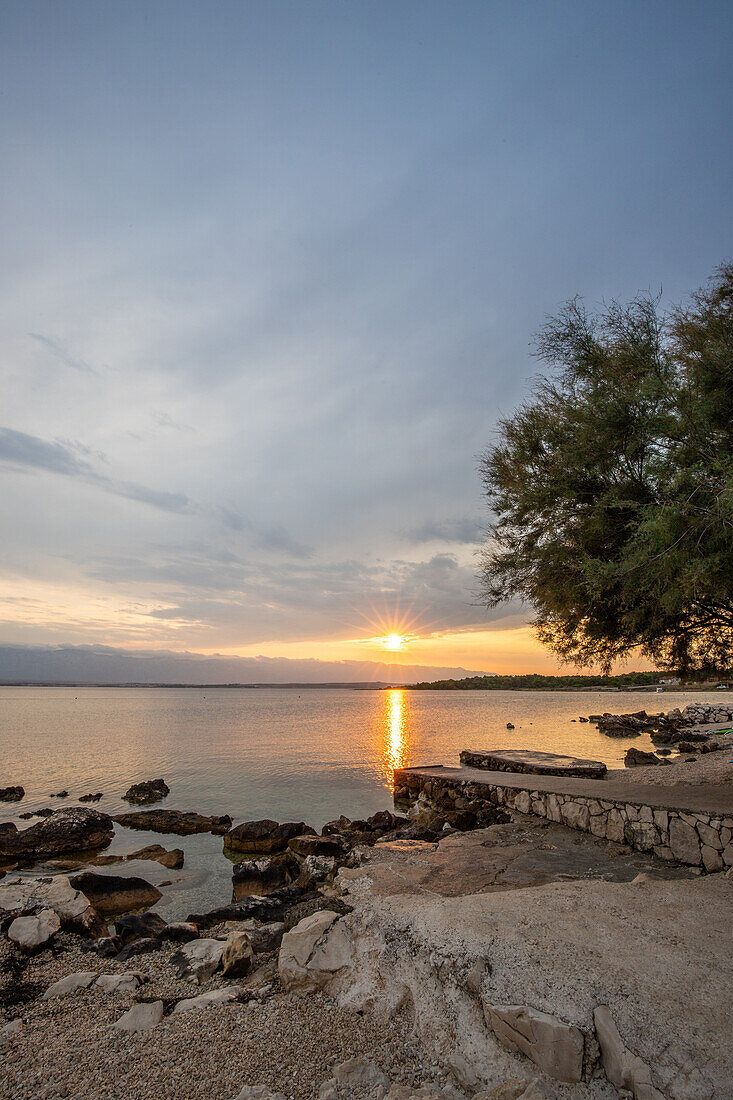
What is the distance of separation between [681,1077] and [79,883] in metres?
9.60

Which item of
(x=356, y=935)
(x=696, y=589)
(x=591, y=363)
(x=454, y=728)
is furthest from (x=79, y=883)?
(x=454, y=728)

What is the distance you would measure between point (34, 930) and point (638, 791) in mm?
11579

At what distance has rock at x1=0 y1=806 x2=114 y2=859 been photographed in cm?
1301

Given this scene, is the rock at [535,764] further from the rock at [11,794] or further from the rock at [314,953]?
the rock at [11,794]

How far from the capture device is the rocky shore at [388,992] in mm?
3941

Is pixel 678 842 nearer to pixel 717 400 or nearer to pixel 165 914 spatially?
pixel 717 400

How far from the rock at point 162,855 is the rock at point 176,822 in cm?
188

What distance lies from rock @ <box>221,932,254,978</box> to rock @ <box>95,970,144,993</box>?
961 mm

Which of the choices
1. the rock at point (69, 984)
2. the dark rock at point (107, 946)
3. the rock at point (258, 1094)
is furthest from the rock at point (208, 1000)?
the dark rock at point (107, 946)

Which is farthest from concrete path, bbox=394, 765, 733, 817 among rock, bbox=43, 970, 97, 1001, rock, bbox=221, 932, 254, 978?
rock, bbox=43, 970, 97, 1001

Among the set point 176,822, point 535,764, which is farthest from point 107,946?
point 535,764

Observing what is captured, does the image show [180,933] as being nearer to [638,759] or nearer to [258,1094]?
[258,1094]

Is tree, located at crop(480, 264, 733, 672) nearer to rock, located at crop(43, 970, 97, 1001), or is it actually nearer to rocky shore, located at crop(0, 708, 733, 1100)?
rocky shore, located at crop(0, 708, 733, 1100)

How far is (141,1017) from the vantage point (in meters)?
5.07
